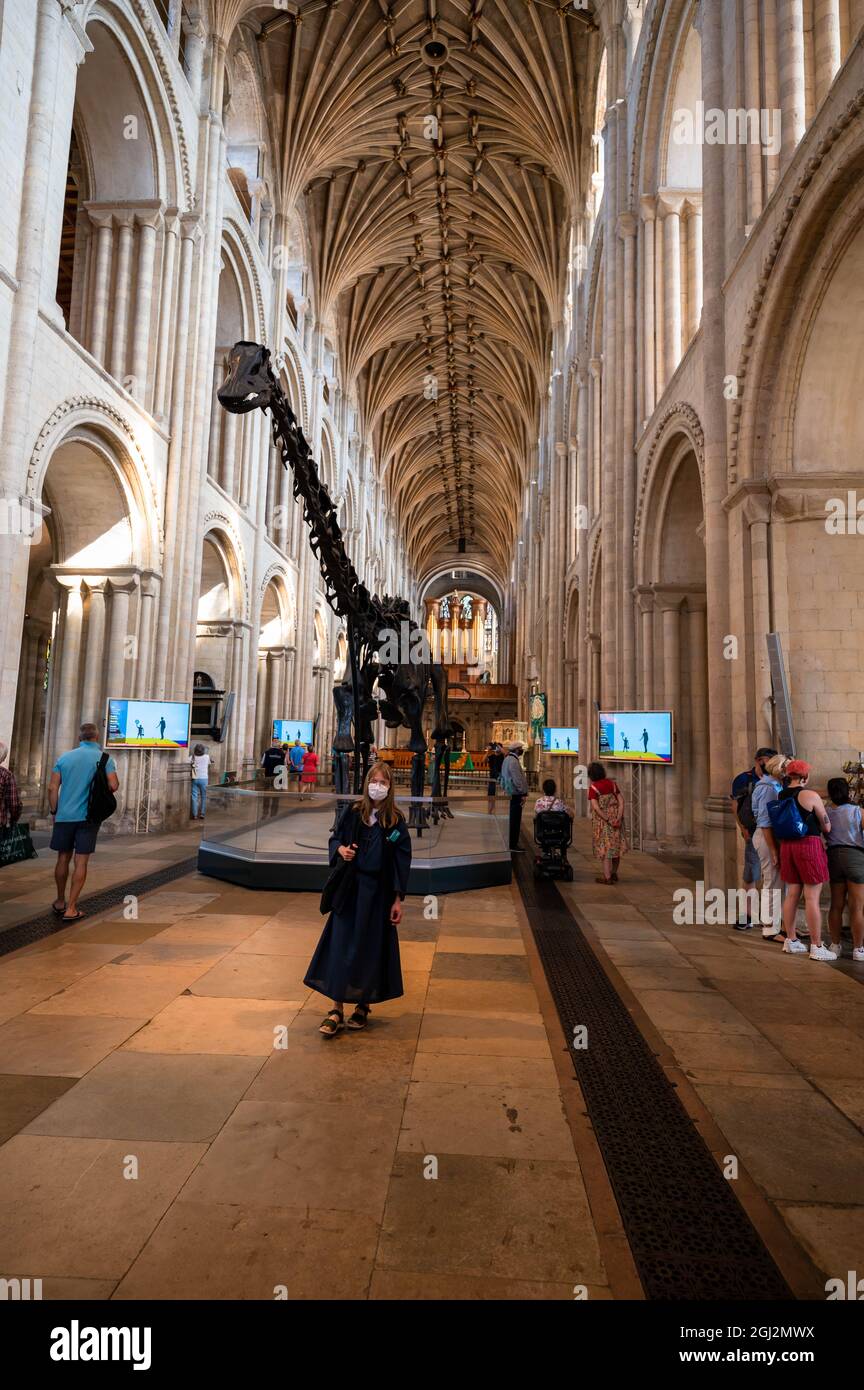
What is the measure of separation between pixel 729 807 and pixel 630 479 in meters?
6.80

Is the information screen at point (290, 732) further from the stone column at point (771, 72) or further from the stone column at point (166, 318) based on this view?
the stone column at point (771, 72)

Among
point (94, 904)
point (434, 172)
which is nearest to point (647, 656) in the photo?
point (94, 904)

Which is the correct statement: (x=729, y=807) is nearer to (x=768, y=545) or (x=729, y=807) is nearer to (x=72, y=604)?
(x=768, y=545)

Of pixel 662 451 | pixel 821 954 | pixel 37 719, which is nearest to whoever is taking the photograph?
pixel 821 954

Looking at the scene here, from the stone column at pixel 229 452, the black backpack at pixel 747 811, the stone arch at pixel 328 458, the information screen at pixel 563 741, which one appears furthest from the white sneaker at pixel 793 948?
the stone arch at pixel 328 458

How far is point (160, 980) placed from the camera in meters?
4.44

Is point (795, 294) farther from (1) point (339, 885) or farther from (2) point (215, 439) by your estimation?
(2) point (215, 439)

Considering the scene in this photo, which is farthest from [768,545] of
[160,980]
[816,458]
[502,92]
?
[502,92]

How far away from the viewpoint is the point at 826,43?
6.67 meters

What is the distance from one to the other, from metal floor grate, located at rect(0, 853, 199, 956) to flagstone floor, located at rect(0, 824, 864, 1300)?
7.9 inches

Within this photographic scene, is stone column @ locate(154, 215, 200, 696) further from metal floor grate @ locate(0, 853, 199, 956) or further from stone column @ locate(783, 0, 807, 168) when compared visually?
stone column @ locate(783, 0, 807, 168)

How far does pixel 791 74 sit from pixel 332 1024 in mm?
8742

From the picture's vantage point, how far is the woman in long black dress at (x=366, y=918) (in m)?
3.68

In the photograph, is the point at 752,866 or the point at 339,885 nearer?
the point at 339,885
